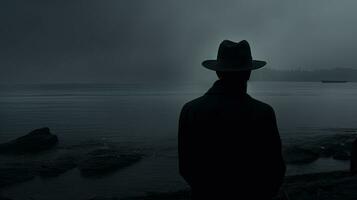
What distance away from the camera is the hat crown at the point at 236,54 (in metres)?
3.99

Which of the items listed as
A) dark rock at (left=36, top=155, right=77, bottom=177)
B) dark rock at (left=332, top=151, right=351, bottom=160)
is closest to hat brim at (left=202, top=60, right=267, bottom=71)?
dark rock at (left=36, top=155, right=77, bottom=177)

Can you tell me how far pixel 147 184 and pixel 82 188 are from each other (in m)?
3.49

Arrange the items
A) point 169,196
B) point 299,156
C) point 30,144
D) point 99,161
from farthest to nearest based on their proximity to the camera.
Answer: point 30,144 → point 299,156 → point 99,161 → point 169,196

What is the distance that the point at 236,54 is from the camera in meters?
4.00

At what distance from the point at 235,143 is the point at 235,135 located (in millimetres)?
80

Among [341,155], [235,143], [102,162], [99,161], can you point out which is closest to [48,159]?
[99,161]

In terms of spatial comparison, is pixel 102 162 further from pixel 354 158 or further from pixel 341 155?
pixel 341 155

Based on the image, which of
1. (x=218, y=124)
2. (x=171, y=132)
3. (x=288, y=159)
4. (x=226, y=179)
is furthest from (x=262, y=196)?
(x=171, y=132)

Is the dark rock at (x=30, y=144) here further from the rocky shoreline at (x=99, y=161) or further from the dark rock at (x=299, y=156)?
the dark rock at (x=299, y=156)

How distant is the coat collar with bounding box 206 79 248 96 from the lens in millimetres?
3924

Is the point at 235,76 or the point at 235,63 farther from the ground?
the point at 235,63

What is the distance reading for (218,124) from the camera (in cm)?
395

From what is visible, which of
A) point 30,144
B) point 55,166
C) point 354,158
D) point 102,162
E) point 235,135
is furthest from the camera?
point 30,144

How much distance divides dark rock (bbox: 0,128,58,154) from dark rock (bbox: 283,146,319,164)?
20.2 meters
